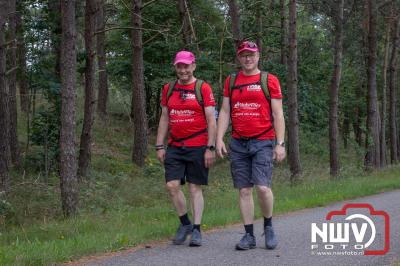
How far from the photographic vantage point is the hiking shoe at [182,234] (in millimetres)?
7477

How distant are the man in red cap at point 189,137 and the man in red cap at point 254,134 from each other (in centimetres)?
31

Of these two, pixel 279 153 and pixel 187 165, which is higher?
pixel 279 153

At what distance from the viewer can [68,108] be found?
10.8 m

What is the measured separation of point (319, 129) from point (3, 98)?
19412 millimetres

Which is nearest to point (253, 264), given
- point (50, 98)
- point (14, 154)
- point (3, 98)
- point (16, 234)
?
point (16, 234)

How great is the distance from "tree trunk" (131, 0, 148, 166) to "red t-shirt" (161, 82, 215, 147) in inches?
505

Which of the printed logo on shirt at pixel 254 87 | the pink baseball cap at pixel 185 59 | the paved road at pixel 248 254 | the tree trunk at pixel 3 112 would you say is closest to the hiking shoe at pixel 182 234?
the paved road at pixel 248 254

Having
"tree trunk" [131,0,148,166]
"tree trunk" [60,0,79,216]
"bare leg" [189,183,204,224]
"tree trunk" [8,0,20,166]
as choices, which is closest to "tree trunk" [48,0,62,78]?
"tree trunk" [8,0,20,166]

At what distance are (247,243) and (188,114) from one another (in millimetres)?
1622

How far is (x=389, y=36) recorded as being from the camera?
33.1m

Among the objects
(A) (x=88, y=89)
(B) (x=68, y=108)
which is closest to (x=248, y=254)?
(B) (x=68, y=108)

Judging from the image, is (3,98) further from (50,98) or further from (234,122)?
(234,122)

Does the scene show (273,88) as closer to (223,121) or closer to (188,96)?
(223,121)

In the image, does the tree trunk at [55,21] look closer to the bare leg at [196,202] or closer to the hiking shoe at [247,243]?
the bare leg at [196,202]
